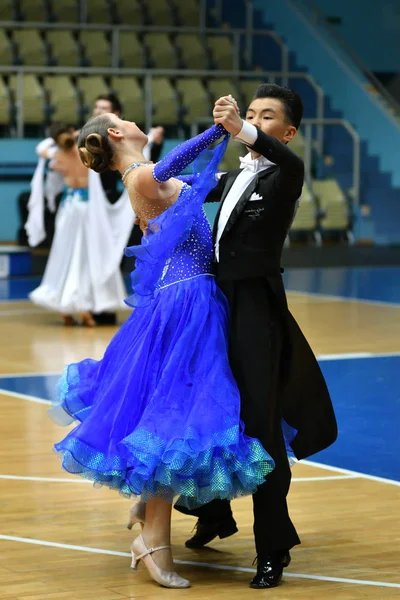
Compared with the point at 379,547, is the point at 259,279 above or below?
above

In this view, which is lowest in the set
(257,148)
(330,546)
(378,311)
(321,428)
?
(378,311)

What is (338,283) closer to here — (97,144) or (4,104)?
(4,104)

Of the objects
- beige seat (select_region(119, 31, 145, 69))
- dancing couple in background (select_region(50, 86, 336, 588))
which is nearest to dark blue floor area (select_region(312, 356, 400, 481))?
dancing couple in background (select_region(50, 86, 336, 588))

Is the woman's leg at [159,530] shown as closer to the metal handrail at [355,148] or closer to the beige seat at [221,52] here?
the metal handrail at [355,148]

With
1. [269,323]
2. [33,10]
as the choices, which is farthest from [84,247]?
[269,323]

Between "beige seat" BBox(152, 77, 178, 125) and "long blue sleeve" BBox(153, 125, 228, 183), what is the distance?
11.7 metres

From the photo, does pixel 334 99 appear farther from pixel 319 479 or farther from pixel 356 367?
pixel 319 479

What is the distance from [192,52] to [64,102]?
2.55 m

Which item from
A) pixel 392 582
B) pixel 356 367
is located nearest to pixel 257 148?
pixel 392 582

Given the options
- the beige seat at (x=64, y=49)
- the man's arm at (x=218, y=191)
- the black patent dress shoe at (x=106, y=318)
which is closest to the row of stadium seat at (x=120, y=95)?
the beige seat at (x=64, y=49)

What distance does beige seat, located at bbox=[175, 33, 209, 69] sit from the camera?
53.8 feet

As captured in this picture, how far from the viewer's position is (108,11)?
16359mm

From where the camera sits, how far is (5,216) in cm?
1459

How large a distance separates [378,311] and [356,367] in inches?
123
